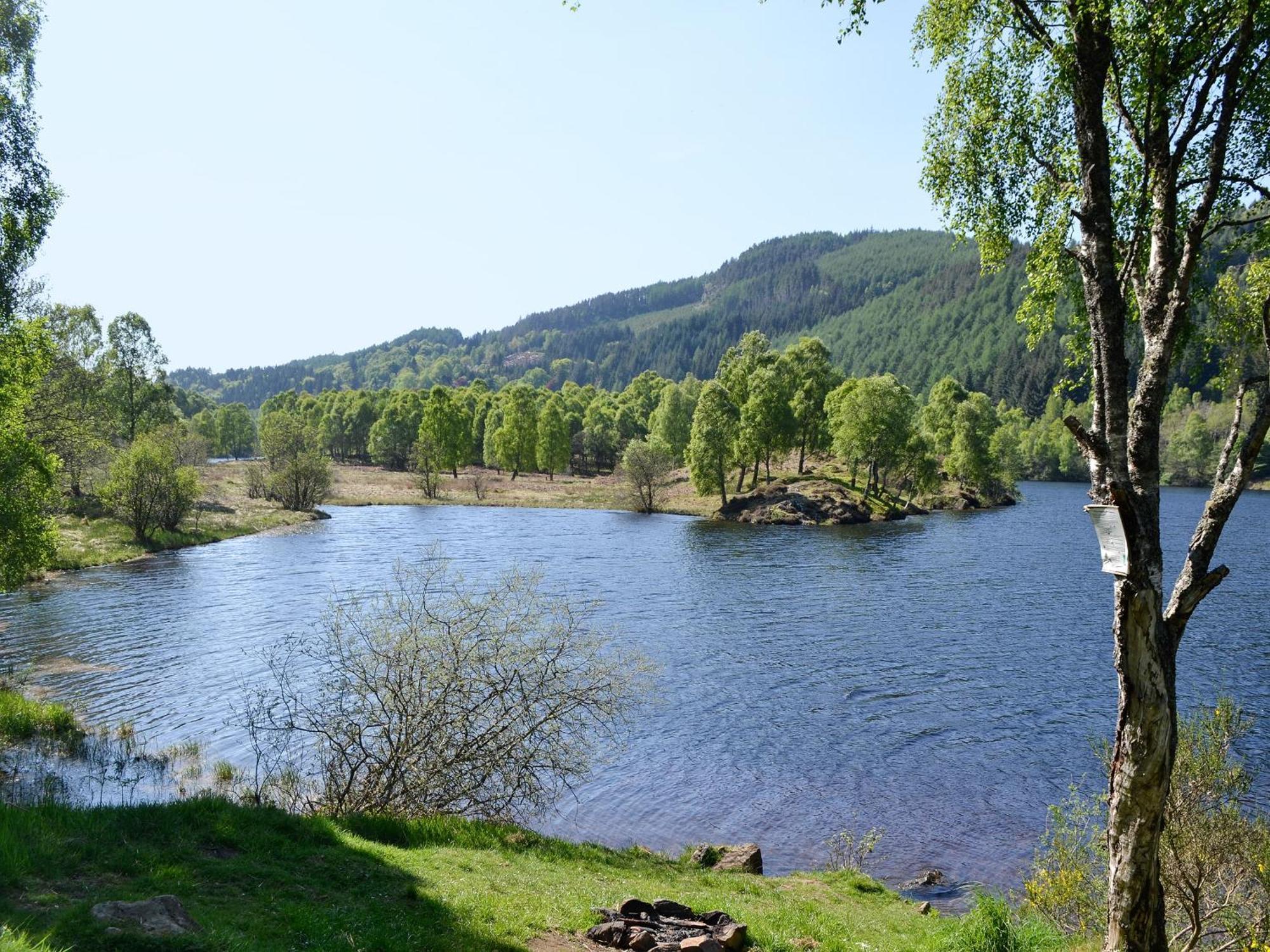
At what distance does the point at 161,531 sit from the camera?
60344 millimetres

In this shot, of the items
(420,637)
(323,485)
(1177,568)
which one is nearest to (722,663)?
(420,637)

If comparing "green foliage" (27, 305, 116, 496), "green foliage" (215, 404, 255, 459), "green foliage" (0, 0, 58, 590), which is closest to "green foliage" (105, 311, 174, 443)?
"green foliage" (27, 305, 116, 496)

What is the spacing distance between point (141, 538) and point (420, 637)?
51.2m

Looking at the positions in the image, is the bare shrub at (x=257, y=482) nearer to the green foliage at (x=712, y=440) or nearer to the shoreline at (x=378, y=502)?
the shoreline at (x=378, y=502)

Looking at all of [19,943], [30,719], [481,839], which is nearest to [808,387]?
[30,719]

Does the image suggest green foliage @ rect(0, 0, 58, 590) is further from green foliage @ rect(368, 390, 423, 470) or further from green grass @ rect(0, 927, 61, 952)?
green foliage @ rect(368, 390, 423, 470)

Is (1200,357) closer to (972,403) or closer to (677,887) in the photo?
(677,887)

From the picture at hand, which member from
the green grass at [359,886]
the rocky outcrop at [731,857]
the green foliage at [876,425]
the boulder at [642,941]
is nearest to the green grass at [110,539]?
the green grass at [359,886]

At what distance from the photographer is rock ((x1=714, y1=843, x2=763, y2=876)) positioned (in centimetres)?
1677

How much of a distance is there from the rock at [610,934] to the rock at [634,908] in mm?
621

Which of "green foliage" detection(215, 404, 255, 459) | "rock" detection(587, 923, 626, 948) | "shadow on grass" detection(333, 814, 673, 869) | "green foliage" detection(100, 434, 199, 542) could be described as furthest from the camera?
"green foliage" detection(215, 404, 255, 459)

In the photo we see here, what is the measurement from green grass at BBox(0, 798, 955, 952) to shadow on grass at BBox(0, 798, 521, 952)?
0.03 m

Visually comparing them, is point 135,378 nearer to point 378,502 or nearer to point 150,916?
point 378,502

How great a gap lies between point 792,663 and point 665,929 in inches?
866
